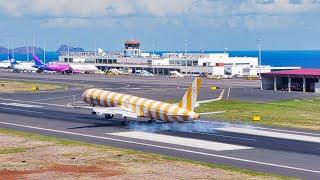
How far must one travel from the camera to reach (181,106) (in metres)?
68.9

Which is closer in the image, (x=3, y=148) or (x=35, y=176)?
(x=35, y=176)

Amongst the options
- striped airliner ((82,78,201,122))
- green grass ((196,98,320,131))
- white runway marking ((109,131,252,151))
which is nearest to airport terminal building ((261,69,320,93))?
green grass ((196,98,320,131))

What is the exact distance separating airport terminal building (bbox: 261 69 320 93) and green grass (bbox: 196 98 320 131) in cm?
2498

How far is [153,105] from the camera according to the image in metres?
72.1

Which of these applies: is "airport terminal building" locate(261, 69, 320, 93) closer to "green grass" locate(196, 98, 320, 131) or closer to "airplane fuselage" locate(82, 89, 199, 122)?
"green grass" locate(196, 98, 320, 131)

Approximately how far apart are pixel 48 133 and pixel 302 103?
57.2 m

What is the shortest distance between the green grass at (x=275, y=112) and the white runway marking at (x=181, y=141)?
1867cm

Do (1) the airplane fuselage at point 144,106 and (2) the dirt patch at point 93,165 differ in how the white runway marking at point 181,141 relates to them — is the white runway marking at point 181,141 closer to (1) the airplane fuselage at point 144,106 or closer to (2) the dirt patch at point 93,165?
(1) the airplane fuselage at point 144,106

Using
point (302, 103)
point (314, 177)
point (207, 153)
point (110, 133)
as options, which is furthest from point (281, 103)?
point (314, 177)

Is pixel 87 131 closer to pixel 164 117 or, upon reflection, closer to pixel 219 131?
pixel 164 117

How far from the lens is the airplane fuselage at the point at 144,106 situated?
6812 centimetres

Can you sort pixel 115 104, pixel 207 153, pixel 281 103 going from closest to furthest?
pixel 207 153 < pixel 115 104 < pixel 281 103

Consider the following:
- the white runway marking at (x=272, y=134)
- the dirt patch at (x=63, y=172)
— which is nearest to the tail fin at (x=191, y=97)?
the white runway marking at (x=272, y=134)

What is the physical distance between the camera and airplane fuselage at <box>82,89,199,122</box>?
2682 inches
